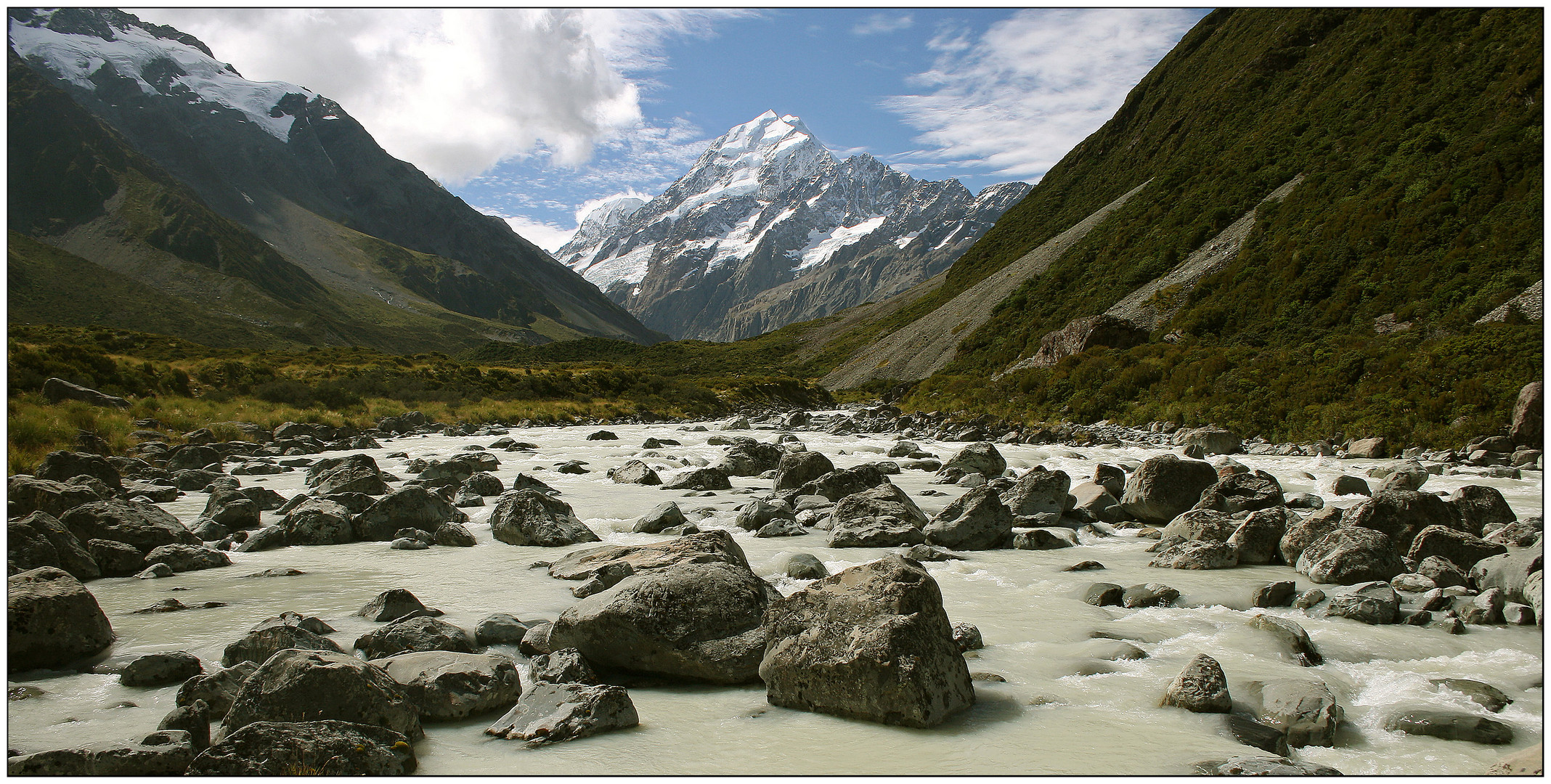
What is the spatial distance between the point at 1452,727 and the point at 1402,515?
18.8 ft

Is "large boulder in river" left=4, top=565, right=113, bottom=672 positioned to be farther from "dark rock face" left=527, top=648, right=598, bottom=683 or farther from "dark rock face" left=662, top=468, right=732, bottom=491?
"dark rock face" left=662, top=468, right=732, bottom=491

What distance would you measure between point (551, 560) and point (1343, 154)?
54.3 metres

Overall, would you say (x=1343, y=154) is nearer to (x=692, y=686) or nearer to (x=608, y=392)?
(x=608, y=392)

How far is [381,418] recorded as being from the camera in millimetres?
35125

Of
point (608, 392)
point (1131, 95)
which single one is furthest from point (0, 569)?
point (1131, 95)

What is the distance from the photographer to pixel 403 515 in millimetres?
11820

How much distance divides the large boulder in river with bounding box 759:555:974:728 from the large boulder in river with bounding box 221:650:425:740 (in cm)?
249

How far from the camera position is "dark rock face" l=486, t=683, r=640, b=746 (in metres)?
4.72

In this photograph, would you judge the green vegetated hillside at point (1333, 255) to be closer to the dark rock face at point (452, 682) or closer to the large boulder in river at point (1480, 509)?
the large boulder in river at point (1480, 509)

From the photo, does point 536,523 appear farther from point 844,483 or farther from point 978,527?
point 978,527

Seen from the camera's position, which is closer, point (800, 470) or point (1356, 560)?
point (1356, 560)

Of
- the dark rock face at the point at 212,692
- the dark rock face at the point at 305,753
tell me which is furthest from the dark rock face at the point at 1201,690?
the dark rock face at the point at 212,692

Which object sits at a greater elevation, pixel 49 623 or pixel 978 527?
pixel 49 623

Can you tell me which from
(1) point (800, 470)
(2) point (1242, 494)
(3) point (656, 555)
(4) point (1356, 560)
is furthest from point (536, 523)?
(2) point (1242, 494)
